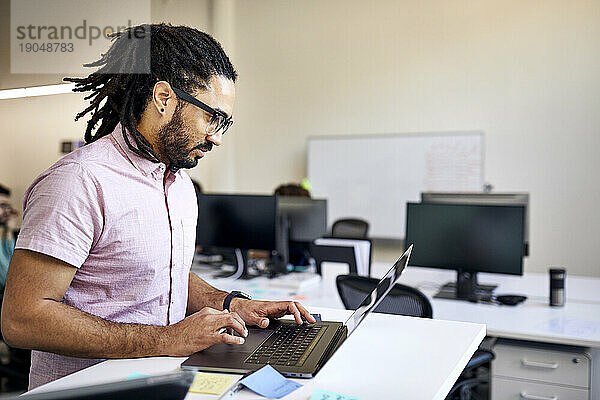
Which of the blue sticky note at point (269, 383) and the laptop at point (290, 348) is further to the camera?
the laptop at point (290, 348)

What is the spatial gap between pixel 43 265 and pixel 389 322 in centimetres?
88

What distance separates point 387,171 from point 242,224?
211cm

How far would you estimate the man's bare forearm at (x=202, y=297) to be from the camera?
1618 millimetres

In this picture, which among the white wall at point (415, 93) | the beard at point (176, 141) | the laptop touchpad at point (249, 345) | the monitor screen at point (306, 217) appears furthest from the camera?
the white wall at point (415, 93)

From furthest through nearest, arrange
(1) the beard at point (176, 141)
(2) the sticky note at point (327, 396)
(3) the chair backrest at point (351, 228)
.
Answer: (3) the chair backrest at point (351, 228)
(1) the beard at point (176, 141)
(2) the sticky note at point (327, 396)

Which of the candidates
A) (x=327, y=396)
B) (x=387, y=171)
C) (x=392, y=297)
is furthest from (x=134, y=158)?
(x=387, y=171)

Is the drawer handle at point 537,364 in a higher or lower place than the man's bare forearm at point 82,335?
lower

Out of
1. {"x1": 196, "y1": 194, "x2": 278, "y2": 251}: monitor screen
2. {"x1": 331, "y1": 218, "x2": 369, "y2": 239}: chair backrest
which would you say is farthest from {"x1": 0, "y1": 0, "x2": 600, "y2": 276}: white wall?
{"x1": 196, "y1": 194, "x2": 278, "y2": 251}: monitor screen

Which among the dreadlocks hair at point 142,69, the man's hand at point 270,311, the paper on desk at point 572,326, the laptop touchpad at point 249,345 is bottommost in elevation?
the paper on desk at point 572,326

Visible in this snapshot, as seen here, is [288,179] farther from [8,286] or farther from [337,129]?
[8,286]

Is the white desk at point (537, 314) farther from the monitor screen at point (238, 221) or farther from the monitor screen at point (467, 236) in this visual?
the monitor screen at point (238, 221)

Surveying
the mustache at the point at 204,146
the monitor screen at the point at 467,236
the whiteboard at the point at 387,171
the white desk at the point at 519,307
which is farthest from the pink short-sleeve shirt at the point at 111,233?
the whiteboard at the point at 387,171

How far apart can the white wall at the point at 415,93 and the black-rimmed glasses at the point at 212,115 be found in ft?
8.22

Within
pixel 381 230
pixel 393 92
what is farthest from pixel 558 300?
pixel 393 92
